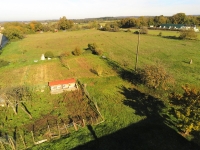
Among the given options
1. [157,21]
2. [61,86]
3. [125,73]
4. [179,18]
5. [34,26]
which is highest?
[179,18]

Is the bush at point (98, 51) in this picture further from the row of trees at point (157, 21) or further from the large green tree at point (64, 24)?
the large green tree at point (64, 24)

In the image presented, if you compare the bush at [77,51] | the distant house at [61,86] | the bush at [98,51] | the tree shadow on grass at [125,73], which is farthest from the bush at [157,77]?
the bush at [77,51]

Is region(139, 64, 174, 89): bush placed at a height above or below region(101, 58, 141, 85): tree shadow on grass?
above

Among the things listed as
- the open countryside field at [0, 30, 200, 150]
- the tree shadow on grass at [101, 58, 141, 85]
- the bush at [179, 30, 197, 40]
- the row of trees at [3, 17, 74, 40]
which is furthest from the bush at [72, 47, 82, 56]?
the row of trees at [3, 17, 74, 40]

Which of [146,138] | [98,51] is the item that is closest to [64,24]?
[98,51]

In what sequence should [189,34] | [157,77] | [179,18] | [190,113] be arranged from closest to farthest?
[190,113] < [157,77] < [189,34] < [179,18]

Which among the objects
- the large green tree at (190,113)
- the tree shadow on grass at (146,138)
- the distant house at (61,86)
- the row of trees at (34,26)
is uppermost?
the row of trees at (34,26)

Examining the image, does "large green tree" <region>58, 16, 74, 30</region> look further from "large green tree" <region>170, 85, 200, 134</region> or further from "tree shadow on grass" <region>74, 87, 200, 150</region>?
"large green tree" <region>170, 85, 200, 134</region>

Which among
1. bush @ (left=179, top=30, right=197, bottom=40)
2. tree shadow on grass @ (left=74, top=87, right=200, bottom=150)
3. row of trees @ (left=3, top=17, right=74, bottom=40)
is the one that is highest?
row of trees @ (left=3, top=17, right=74, bottom=40)

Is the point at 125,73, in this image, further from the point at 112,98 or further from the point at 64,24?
the point at 64,24

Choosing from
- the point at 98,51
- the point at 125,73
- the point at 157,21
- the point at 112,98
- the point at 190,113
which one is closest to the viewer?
the point at 190,113

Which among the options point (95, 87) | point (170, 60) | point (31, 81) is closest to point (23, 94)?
point (31, 81)
